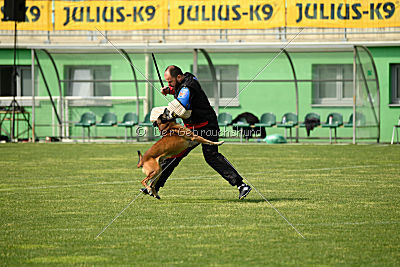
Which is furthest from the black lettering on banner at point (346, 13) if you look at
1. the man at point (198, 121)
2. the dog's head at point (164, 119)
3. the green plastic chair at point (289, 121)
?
the dog's head at point (164, 119)

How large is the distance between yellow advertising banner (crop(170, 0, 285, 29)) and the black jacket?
56.1 ft

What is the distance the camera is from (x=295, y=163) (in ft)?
56.9

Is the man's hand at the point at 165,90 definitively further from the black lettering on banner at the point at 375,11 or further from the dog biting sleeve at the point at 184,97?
the black lettering on banner at the point at 375,11

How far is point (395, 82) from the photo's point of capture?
30344 millimetres

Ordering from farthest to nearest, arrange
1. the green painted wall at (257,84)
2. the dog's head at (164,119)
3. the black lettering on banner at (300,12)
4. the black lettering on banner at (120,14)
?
the green painted wall at (257,84) < the black lettering on banner at (120,14) < the black lettering on banner at (300,12) < the dog's head at (164,119)

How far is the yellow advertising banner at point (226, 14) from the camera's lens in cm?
2655

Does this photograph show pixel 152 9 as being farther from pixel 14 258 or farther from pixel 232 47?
pixel 14 258

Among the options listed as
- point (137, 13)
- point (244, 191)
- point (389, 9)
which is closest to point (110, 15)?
point (137, 13)

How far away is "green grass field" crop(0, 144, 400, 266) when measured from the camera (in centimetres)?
639

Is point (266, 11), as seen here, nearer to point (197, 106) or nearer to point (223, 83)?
→ point (223, 83)

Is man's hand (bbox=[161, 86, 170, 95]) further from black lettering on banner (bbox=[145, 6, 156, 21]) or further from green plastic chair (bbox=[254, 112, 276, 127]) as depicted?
black lettering on banner (bbox=[145, 6, 156, 21])

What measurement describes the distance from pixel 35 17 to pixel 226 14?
7.20 meters

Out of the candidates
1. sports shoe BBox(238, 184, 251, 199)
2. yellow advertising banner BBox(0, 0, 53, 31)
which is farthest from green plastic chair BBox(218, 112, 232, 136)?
sports shoe BBox(238, 184, 251, 199)

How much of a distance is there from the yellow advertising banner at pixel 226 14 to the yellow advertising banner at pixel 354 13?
1.26 metres
